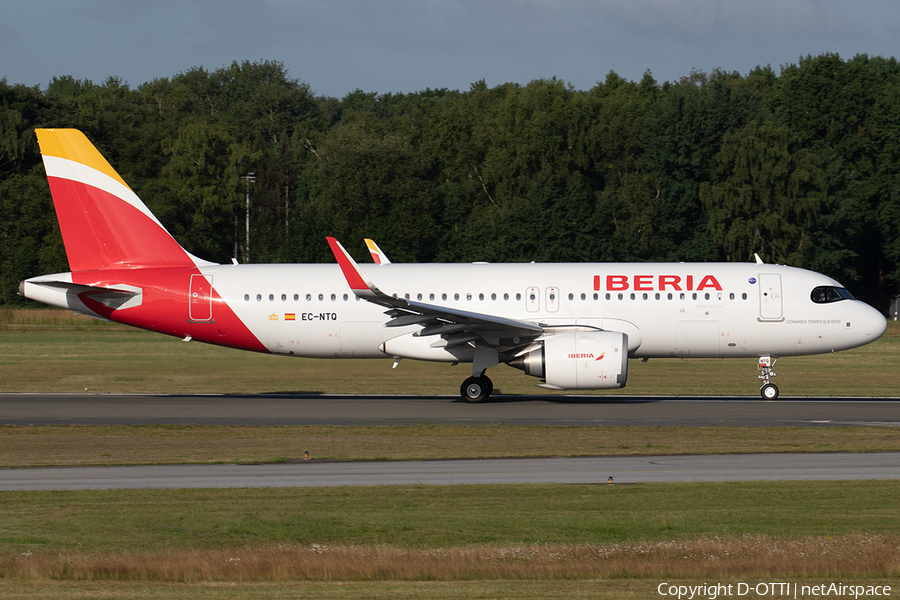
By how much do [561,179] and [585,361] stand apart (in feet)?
192

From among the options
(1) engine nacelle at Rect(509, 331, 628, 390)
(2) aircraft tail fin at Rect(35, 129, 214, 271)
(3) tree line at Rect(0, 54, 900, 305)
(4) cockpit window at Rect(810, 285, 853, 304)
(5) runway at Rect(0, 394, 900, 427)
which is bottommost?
(5) runway at Rect(0, 394, 900, 427)

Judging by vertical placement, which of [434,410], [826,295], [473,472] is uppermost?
[826,295]

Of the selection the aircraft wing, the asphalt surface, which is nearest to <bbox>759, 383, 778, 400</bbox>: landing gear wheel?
the asphalt surface

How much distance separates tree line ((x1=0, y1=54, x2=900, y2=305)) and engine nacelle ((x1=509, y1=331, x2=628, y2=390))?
43.4 metres

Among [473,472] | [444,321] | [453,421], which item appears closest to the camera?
[473,472]

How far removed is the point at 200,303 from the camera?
27938 millimetres

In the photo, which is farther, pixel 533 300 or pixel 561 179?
pixel 561 179

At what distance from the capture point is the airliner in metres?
27.3

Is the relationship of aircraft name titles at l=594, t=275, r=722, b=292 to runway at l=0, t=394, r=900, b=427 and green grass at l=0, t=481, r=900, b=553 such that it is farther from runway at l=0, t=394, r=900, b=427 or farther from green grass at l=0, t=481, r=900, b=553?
green grass at l=0, t=481, r=900, b=553

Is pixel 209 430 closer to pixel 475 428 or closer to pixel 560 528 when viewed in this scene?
pixel 475 428

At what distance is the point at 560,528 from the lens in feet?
42.1

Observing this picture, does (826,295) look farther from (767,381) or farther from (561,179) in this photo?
(561,179)

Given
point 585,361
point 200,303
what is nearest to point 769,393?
point 585,361

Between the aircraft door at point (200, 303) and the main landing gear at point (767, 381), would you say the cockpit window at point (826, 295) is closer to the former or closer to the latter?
the main landing gear at point (767, 381)
